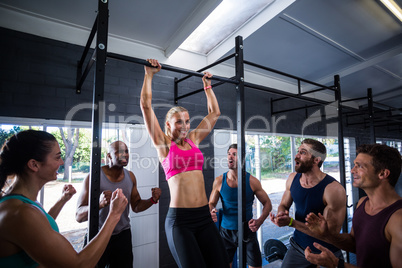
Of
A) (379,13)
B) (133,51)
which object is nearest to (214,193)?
(133,51)

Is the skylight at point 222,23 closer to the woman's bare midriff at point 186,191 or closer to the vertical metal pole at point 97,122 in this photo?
the vertical metal pole at point 97,122

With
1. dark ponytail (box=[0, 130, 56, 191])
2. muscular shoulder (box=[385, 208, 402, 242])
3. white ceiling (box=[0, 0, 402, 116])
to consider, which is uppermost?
white ceiling (box=[0, 0, 402, 116])

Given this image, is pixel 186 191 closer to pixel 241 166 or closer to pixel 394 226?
pixel 241 166

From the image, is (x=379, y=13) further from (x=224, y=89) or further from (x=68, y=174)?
(x=68, y=174)

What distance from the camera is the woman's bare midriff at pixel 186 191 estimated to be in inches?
71.4

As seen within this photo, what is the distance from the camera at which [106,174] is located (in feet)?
7.69

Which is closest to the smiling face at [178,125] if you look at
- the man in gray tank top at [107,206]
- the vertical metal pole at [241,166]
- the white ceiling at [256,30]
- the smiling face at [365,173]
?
the vertical metal pole at [241,166]

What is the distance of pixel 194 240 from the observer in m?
1.72

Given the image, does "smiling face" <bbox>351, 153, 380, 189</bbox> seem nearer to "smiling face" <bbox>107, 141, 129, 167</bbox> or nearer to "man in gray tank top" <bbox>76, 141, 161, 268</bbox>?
"man in gray tank top" <bbox>76, 141, 161, 268</bbox>

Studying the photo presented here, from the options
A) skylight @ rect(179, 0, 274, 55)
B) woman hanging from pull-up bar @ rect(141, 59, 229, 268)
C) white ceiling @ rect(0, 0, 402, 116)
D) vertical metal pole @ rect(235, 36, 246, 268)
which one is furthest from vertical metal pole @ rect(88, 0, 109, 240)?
skylight @ rect(179, 0, 274, 55)

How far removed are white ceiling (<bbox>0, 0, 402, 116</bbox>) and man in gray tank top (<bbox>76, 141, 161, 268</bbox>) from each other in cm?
143

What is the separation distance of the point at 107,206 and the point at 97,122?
1.21 meters

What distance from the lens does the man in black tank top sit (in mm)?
1350

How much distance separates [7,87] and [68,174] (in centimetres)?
127
